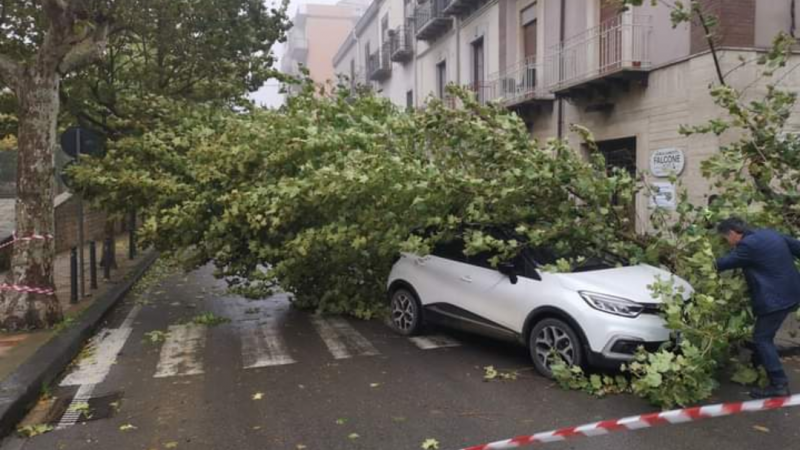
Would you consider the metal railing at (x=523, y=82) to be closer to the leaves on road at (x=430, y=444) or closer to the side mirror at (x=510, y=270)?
the side mirror at (x=510, y=270)

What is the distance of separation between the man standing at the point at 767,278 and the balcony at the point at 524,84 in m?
10.5

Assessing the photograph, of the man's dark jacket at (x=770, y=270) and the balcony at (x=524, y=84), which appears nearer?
the man's dark jacket at (x=770, y=270)

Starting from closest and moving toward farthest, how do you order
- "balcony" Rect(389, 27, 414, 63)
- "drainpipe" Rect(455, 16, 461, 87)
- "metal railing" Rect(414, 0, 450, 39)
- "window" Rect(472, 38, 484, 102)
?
"window" Rect(472, 38, 484, 102), "drainpipe" Rect(455, 16, 461, 87), "metal railing" Rect(414, 0, 450, 39), "balcony" Rect(389, 27, 414, 63)

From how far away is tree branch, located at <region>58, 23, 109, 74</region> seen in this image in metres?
7.95

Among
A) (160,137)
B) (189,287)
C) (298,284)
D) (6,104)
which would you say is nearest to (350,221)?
(298,284)

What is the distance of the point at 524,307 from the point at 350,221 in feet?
7.61

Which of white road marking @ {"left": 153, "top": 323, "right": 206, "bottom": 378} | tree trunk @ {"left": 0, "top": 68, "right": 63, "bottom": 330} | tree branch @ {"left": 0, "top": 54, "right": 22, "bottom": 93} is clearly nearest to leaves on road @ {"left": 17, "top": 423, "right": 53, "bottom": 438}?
white road marking @ {"left": 153, "top": 323, "right": 206, "bottom": 378}

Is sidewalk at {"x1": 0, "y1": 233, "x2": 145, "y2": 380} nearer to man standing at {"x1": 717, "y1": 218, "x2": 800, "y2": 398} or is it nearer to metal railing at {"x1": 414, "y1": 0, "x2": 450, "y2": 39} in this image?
man standing at {"x1": 717, "y1": 218, "x2": 800, "y2": 398}

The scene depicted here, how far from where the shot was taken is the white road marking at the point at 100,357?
21.1 feet

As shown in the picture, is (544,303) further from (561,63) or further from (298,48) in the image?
(298,48)

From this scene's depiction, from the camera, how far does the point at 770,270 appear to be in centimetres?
533

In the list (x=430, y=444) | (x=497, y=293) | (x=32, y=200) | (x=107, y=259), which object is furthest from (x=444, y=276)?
(x=107, y=259)

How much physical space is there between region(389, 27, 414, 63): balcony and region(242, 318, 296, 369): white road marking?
18.9 m

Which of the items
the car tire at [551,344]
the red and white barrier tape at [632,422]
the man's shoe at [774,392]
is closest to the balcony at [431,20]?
the car tire at [551,344]
